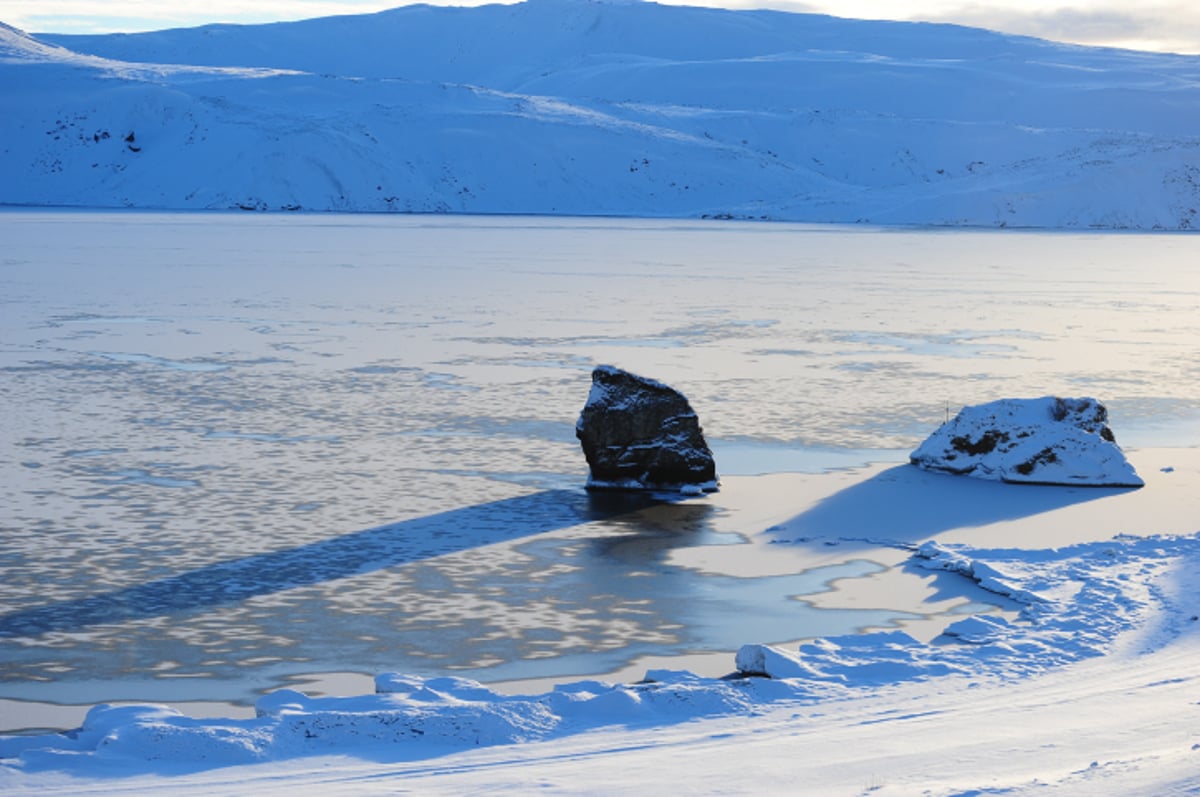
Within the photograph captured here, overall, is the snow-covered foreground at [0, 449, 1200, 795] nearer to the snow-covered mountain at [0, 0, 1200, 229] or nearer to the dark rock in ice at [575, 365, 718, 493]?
the dark rock in ice at [575, 365, 718, 493]

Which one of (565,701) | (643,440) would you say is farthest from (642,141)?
(565,701)

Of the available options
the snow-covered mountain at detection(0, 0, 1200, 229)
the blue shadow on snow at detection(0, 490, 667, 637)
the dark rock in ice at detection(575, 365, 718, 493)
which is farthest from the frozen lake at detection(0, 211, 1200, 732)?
the snow-covered mountain at detection(0, 0, 1200, 229)

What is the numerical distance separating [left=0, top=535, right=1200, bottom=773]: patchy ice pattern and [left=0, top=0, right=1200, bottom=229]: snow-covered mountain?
5606cm

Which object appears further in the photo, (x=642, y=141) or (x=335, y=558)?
(x=642, y=141)

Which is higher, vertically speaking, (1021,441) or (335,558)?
(1021,441)

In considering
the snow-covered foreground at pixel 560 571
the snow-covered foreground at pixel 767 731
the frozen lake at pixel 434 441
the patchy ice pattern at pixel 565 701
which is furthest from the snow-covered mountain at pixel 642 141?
the snow-covered foreground at pixel 767 731

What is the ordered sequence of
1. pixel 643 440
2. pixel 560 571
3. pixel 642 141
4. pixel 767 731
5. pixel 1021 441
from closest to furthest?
1. pixel 767 731
2. pixel 560 571
3. pixel 643 440
4. pixel 1021 441
5. pixel 642 141

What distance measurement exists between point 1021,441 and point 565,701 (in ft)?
19.1

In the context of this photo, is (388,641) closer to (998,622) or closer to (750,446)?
(998,622)

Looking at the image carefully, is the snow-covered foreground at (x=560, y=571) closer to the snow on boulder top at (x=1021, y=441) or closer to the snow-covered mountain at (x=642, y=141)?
the snow on boulder top at (x=1021, y=441)

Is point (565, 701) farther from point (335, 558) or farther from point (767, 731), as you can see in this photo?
point (335, 558)

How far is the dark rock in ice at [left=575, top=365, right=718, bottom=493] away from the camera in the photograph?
990 centimetres

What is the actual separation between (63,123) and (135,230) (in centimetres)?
4388

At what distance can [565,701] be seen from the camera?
5.61 m
